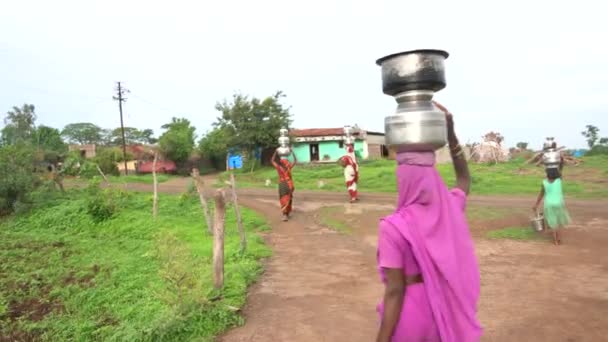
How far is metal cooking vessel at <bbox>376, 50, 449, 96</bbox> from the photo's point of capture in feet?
6.15

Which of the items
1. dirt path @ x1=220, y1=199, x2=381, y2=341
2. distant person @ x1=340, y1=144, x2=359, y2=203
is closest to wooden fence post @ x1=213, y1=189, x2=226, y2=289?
dirt path @ x1=220, y1=199, x2=381, y2=341

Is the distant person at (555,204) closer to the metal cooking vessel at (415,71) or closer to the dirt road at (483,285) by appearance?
the dirt road at (483,285)

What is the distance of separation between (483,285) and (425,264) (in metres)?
4.58

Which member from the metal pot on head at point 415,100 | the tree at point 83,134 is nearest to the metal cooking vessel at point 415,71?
the metal pot on head at point 415,100

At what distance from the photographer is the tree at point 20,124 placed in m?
42.8

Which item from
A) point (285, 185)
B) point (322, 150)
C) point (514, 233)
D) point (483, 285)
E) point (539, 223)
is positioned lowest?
point (483, 285)

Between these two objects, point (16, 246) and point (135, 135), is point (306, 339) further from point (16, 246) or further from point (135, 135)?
point (135, 135)

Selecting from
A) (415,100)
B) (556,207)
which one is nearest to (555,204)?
(556,207)

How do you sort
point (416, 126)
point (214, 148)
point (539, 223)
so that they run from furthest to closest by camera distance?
point (214, 148), point (539, 223), point (416, 126)

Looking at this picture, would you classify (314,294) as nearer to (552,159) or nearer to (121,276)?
(121,276)

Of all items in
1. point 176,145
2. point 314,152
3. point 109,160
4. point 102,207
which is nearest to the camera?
point 102,207

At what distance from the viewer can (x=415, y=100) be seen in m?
1.90

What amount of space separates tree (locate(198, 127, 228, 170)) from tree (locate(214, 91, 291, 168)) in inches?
146

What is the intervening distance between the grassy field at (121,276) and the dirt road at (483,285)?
46 cm
